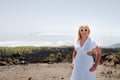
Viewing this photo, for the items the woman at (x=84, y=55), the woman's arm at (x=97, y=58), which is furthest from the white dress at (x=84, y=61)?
the woman's arm at (x=97, y=58)

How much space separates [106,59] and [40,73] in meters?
7.19

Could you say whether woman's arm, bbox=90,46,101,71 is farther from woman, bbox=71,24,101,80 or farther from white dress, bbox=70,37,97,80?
white dress, bbox=70,37,97,80

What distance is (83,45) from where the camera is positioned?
16.8ft

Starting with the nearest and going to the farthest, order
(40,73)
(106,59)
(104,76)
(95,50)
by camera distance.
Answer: (95,50) < (104,76) < (40,73) < (106,59)

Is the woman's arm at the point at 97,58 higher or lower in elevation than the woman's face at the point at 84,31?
lower

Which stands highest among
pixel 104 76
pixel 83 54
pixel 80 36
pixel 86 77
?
pixel 80 36

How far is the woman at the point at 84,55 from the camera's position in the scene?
5.03 metres

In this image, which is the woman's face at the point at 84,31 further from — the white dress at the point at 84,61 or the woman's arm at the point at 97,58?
the woman's arm at the point at 97,58

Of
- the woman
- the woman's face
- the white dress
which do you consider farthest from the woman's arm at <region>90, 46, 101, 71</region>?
the woman's face

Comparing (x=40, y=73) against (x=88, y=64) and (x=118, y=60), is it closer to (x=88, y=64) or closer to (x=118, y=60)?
(x=118, y=60)

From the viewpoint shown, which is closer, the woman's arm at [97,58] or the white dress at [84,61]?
the woman's arm at [97,58]

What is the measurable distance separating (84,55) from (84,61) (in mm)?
118

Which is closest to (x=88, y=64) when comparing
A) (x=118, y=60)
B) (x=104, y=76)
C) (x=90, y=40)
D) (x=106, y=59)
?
(x=90, y=40)

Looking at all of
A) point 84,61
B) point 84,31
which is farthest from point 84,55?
point 84,31
